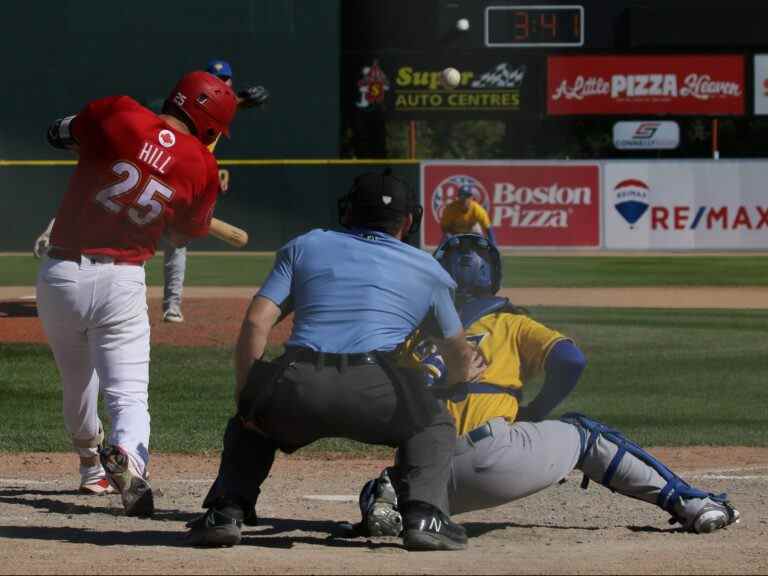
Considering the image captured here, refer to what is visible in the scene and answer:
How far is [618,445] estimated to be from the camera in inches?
209

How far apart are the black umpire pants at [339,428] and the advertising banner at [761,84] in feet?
87.5

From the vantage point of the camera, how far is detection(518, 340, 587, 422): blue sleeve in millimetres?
5195

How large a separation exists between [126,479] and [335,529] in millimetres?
821

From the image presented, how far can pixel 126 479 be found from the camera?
5672mm

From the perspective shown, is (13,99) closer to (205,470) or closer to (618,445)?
(205,470)

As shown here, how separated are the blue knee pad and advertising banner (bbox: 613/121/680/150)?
2872 cm

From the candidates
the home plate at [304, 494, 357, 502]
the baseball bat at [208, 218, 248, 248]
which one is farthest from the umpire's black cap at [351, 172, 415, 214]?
the home plate at [304, 494, 357, 502]

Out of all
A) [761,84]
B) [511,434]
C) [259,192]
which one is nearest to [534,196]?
[259,192]

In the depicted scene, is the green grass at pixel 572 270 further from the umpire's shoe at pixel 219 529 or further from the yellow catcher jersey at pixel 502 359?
the umpire's shoe at pixel 219 529

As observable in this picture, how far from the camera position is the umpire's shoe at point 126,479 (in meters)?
5.67

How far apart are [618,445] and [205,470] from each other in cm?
278

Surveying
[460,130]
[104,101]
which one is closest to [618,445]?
[104,101]

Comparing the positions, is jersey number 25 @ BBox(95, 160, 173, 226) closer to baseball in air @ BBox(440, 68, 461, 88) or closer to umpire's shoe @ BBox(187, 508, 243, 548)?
umpire's shoe @ BBox(187, 508, 243, 548)

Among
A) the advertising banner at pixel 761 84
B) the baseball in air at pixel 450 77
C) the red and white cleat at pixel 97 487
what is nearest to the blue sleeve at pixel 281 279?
the red and white cleat at pixel 97 487
